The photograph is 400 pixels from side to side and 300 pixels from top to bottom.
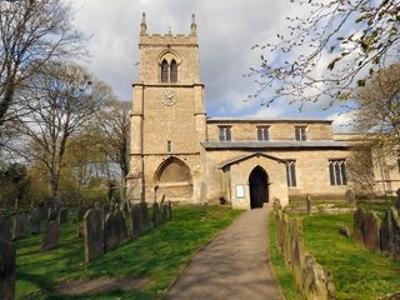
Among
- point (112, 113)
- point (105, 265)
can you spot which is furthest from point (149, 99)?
point (105, 265)

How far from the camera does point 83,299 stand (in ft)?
21.0

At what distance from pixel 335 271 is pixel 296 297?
6.57ft

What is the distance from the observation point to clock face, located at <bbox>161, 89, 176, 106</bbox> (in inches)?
1309

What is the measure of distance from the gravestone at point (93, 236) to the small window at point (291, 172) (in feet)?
68.4

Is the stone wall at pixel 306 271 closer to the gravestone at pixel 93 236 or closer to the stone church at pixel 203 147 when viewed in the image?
the gravestone at pixel 93 236

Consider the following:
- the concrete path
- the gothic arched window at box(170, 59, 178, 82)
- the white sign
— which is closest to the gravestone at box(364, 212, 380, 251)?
the concrete path

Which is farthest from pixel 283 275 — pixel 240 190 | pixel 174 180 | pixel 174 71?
pixel 174 71

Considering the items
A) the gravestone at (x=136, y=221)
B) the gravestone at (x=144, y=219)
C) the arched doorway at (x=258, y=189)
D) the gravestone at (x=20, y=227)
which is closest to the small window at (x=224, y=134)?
the arched doorway at (x=258, y=189)

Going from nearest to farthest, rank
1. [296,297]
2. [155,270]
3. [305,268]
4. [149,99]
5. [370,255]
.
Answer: [305,268], [296,297], [155,270], [370,255], [149,99]

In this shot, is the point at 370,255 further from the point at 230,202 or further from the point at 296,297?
the point at 230,202

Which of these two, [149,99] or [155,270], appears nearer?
[155,270]

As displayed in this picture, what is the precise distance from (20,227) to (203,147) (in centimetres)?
1602

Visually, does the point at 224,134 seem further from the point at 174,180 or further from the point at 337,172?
the point at 337,172

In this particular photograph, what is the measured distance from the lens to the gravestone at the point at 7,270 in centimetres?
601
